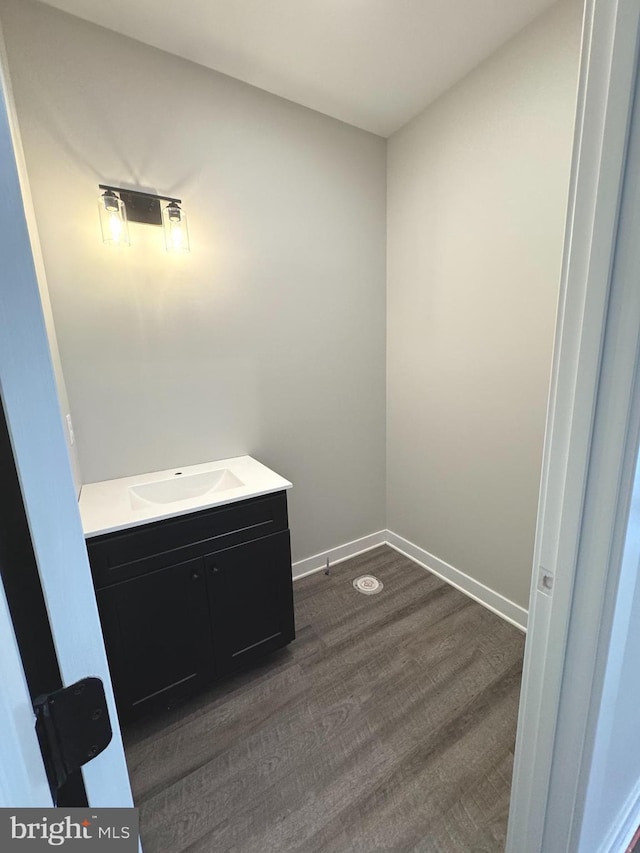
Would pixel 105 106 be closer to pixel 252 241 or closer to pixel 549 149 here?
pixel 252 241

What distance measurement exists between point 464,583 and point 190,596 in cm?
164

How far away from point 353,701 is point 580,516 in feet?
4.55

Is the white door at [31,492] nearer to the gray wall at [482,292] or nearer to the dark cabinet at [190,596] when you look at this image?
the dark cabinet at [190,596]

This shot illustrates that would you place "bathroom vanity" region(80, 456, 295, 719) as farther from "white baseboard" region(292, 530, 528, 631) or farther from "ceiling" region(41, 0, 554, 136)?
"ceiling" region(41, 0, 554, 136)

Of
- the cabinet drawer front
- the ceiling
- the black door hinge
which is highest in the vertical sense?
the ceiling

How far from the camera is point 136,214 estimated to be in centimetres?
171

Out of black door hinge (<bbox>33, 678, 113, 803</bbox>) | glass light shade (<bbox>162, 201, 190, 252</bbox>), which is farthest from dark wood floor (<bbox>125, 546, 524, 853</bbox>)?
glass light shade (<bbox>162, 201, 190, 252</bbox>)

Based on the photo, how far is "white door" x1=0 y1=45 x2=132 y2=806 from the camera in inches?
14.4

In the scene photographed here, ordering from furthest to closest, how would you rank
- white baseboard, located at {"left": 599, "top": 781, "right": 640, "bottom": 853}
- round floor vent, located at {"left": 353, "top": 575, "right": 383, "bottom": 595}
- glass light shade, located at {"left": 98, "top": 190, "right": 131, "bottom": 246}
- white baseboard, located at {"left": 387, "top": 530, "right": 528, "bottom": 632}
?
round floor vent, located at {"left": 353, "top": 575, "right": 383, "bottom": 595} < white baseboard, located at {"left": 387, "top": 530, "right": 528, "bottom": 632} < glass light shade, located at {"left": 98, "top": 190, "right": 131, "bottom": 246} < white baseboard, located at {"left": 599, "top": 781, "right": 640, "bottom": 853}

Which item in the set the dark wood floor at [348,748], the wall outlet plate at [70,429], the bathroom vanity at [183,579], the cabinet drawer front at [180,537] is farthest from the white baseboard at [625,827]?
the wall outlet plate at [70,429]

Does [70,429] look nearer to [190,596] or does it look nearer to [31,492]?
[190,596]

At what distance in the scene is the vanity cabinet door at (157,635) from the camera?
55.5 inches

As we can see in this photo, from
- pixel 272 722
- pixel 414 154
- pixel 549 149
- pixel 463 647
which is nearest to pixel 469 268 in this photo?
pixel 549 149

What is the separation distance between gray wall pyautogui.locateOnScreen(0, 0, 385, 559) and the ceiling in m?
0.10
